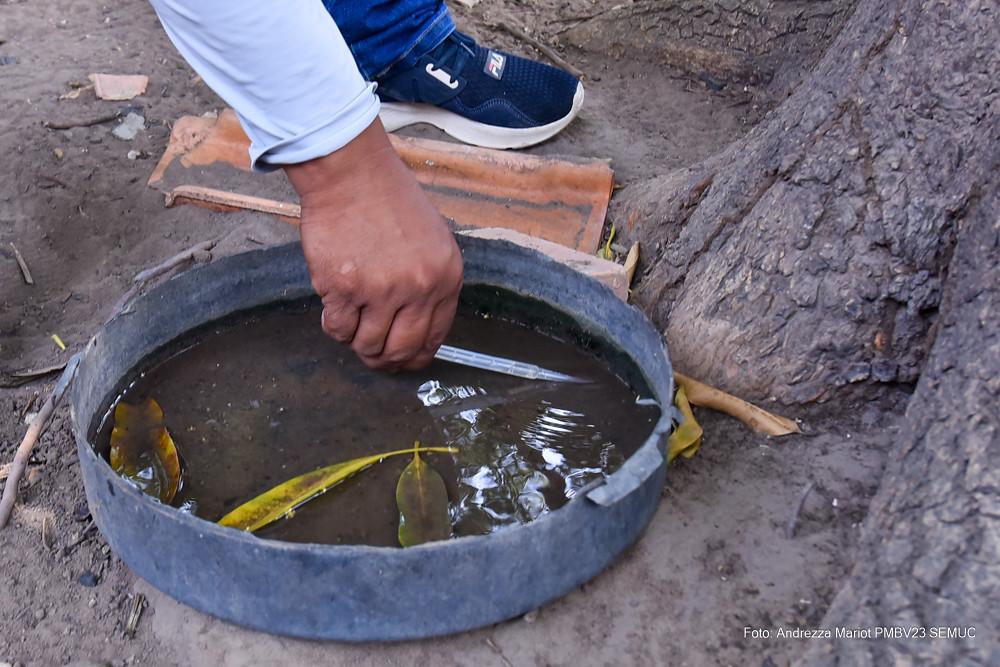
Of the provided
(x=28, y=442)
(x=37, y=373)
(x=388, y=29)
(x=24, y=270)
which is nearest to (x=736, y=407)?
(x=28, y=442)

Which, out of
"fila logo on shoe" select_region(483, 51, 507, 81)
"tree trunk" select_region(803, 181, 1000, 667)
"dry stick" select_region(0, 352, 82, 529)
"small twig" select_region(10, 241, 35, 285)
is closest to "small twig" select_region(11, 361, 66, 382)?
"dry stick" select_region(0, 352, 82, 529)

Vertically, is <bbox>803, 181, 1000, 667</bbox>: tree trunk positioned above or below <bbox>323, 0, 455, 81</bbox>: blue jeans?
above

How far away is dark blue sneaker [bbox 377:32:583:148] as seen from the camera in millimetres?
2793

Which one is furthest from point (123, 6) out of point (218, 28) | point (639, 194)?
point (218, 28)

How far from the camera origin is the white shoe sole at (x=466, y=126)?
2.85 meters

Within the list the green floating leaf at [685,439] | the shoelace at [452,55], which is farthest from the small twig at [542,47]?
the green floating leaf at [685,439]

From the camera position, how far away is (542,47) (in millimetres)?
3523

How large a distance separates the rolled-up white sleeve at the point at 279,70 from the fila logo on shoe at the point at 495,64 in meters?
1.49

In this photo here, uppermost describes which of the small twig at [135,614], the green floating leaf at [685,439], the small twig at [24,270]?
the green floating leaf at [685,439]

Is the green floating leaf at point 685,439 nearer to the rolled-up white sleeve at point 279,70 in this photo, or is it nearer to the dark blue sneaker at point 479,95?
the rolled-up white sleeve at point 279,70

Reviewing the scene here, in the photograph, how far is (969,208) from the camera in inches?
58.9

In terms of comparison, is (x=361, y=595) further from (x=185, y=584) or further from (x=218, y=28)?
(x=218, y=28)

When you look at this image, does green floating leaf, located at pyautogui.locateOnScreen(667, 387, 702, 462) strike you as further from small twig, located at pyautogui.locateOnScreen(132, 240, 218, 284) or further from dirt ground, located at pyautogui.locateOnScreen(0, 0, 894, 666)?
small twig, located at pyautogui.locateOnScreen(132, 240, 218, 284)

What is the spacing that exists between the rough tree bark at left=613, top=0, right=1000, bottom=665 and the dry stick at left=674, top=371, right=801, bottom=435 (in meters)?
0.04
